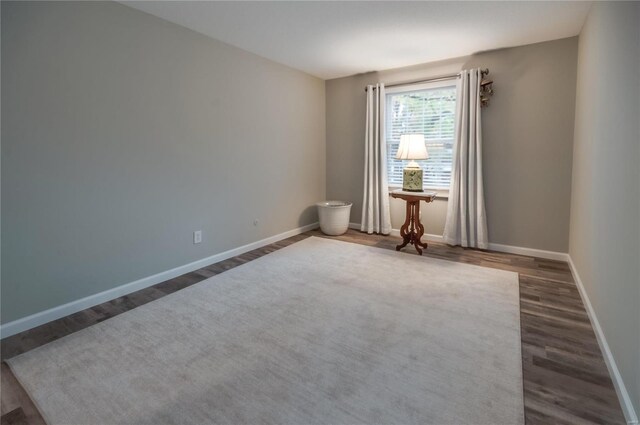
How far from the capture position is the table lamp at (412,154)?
374cm

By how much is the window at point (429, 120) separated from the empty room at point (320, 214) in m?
0.03

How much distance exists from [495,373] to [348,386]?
2.57ft

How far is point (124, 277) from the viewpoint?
2699 mm

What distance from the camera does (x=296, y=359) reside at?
1.83 m

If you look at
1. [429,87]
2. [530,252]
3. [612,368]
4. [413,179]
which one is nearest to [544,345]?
[612,368]

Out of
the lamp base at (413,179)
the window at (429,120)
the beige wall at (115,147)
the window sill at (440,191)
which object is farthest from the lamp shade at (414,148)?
the beige wall at (115,147)

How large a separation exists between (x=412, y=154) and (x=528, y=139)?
4.14 ft

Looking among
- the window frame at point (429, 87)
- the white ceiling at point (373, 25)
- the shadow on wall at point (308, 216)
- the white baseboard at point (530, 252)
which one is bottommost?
the white baseboard at point (530, 252)

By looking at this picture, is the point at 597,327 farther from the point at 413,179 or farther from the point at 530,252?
the point at 413,179

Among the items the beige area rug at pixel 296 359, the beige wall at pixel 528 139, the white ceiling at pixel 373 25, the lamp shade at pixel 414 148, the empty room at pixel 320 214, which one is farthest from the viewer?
the lamp shade at pixel 414 148

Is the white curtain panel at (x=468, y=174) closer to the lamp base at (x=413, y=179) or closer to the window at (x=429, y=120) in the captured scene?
the window at (x=429, y=120)

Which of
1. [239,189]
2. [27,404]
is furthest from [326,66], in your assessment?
[27,404]

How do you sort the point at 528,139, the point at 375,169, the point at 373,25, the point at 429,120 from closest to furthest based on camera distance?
the point at 373,25 → the point at 528,139 → the point at 429,120 → the point at 375,169

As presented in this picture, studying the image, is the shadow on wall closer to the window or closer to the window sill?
the window
